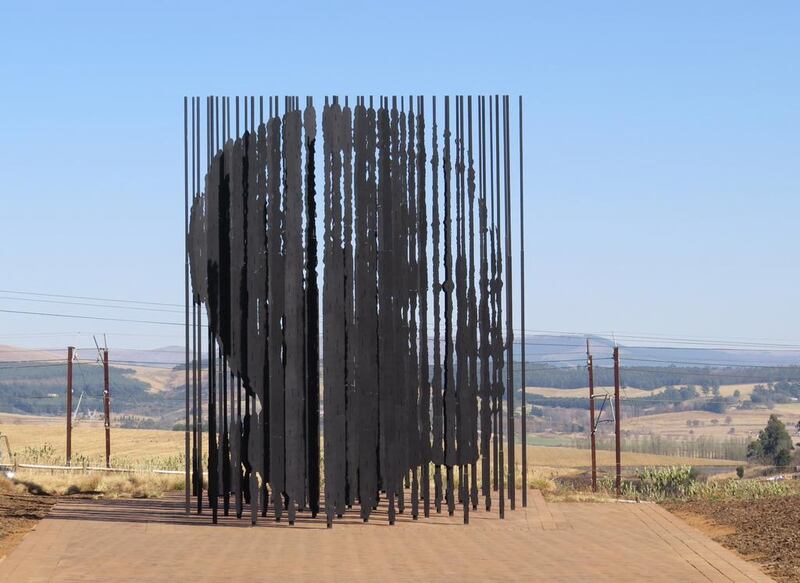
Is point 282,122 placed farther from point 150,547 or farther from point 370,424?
point 150,547

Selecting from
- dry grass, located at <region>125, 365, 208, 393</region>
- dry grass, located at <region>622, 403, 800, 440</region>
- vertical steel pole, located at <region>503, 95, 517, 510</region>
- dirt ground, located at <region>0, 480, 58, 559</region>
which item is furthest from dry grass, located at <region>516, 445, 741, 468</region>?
dry grass, located at <region>125, 365, 208, 393</region>

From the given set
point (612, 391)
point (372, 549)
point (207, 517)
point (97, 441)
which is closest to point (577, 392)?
point (612, 391)

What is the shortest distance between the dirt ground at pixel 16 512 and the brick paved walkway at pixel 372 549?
0.17 meters

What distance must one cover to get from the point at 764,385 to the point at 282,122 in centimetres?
16220

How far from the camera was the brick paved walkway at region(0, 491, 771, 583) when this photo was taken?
10.5 meters

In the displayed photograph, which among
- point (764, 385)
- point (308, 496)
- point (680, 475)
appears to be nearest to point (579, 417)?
point (764, 385)

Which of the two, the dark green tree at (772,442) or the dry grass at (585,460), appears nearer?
the dry grass at (585,460)

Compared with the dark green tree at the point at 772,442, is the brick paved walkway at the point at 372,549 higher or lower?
higher

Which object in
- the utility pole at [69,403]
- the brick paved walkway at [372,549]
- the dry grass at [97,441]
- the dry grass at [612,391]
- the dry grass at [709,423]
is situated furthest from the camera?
the dry grass at [612,391]

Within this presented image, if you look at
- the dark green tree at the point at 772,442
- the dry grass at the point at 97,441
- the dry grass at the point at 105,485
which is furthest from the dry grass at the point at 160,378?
the dry grass at the point at 105,485

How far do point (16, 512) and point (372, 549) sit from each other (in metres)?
4.95

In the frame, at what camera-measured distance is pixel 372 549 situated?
1181cm

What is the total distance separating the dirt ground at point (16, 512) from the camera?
12666 mm

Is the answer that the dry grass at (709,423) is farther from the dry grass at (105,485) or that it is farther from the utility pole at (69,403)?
the dry grass at (105,485)
